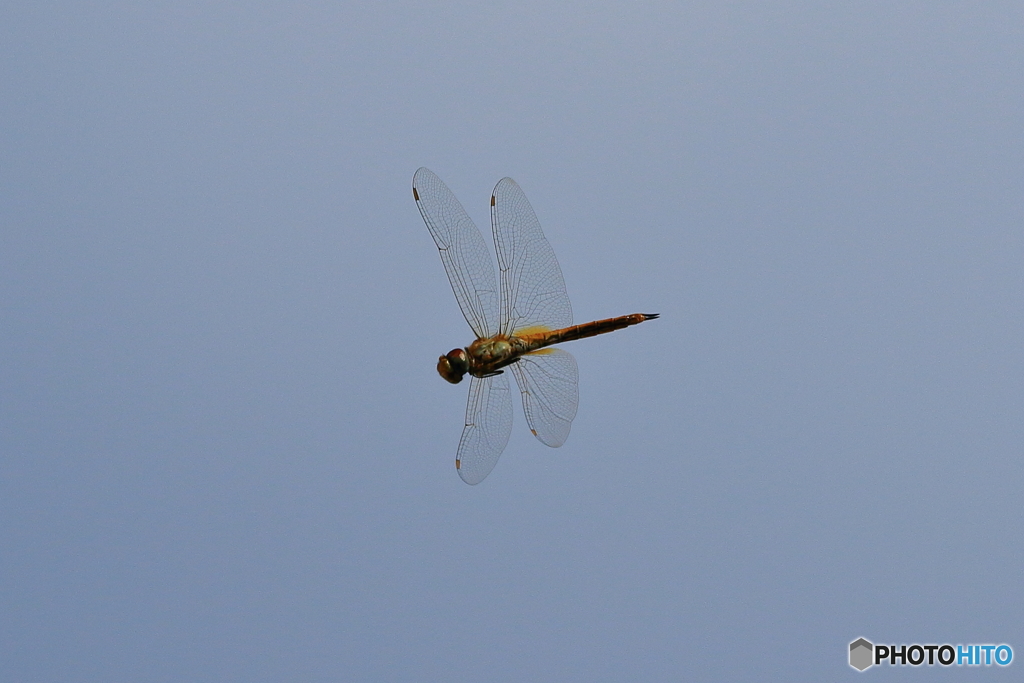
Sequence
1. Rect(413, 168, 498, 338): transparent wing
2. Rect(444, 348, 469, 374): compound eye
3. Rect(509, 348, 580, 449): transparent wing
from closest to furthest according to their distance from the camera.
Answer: Rect(413, 168, 498, 338): transparent wing → Rect(444, 348, 469, 374): compound eye → Rect(509, 348, 580, 449): transparent wing

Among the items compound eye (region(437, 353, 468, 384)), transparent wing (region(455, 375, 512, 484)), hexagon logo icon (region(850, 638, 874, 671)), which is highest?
compound eye (region(437, 353, 468, 384))

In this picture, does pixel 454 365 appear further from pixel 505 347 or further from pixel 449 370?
pixel 505 347

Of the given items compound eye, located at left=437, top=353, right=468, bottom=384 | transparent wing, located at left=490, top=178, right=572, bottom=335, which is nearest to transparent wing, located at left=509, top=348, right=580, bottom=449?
transparent wing, located at left=490, top=178, right=572, bottom=335

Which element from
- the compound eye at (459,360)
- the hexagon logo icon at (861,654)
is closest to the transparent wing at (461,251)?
the compound eye at (459,360)

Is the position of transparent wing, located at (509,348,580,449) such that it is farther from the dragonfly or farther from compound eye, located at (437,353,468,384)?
compound eye, located at (437,353,468,384)

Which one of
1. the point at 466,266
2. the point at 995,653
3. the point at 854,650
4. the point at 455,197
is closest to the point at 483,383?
the point at 466,266

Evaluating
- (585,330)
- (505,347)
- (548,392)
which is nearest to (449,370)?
(505,347)
